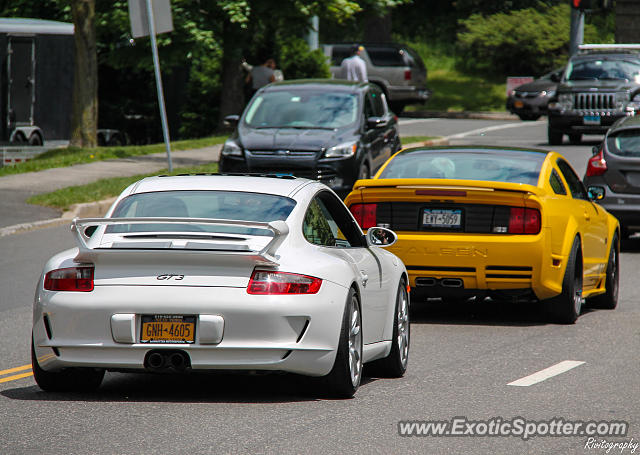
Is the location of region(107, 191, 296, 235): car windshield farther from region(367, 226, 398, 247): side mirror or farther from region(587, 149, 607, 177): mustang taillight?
region(587, 149, 607, 177): mustang taillight

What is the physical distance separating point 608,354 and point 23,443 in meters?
4.92

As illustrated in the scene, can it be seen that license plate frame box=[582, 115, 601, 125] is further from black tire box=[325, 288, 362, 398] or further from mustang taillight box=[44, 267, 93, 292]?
mustang taillight box=[44, 267, 93, 292]

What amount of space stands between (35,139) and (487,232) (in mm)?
19378

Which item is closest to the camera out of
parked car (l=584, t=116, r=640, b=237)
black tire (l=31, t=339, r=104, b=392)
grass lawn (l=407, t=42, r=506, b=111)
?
black tire (l=31, t=339, r=104, b=392)

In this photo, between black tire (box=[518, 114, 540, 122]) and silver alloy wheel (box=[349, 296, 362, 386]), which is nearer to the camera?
silver alloy wheel (box=[349, 296, 362, 386])

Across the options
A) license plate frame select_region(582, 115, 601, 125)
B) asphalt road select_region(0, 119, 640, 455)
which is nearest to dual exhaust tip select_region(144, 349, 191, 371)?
asphalt road select_region(0, 119, 640, 455)

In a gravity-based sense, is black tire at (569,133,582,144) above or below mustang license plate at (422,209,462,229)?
below

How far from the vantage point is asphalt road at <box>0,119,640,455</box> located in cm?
645

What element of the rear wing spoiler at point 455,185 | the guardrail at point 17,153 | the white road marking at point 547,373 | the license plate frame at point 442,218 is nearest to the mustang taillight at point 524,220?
the rear wing spoiler at point 455,185

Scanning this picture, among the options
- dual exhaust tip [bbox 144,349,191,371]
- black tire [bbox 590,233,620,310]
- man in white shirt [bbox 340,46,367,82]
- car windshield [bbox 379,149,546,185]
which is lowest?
black tire [bbox 590,233,620,310]

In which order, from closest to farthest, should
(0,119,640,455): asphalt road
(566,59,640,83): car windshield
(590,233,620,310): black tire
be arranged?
(0,119,640,455): asphalt road, (590,233,620,310): black tire, (566,59,640,83): car windshield

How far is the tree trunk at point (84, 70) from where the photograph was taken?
25.2m

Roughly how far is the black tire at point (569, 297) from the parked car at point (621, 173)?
5.30 m

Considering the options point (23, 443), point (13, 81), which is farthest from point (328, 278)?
point (13, 81)
